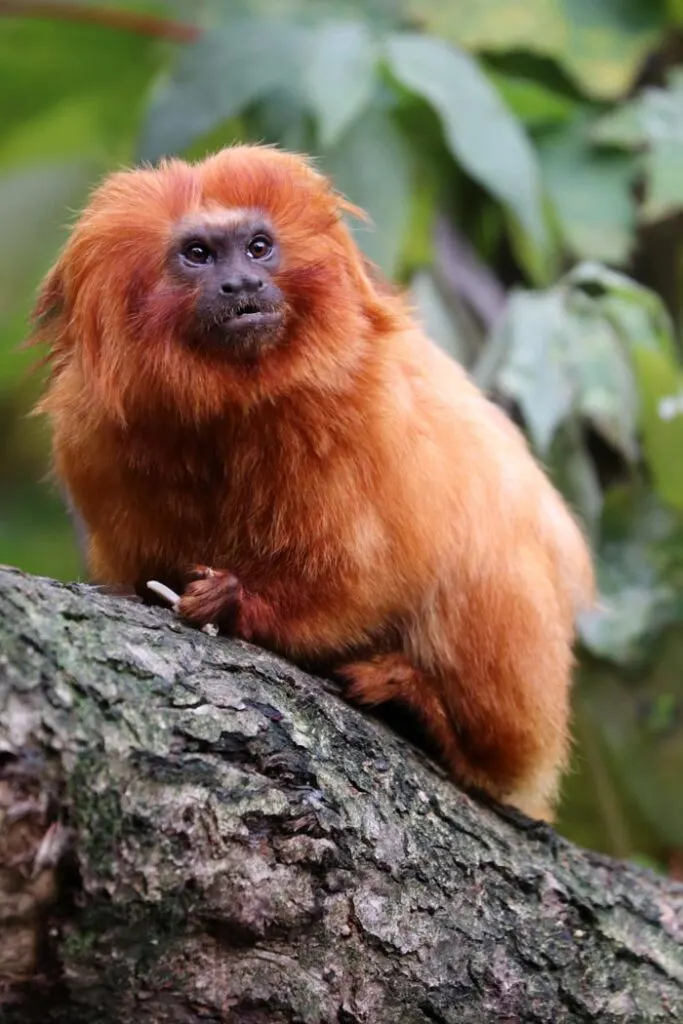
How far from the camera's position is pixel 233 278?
6.98 ft

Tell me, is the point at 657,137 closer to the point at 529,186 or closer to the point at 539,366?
the point at 529,186

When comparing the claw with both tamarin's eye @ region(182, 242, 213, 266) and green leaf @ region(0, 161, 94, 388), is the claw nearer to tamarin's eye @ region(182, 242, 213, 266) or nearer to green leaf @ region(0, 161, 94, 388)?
tamarin's eye @ region(182, 242, 213, 266)

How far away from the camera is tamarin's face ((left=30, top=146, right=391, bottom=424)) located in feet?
7.00

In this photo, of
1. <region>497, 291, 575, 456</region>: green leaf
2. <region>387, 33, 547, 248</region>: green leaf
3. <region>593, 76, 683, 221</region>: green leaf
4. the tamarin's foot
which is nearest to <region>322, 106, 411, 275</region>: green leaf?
<region>387, 33, 547, 248</region>: green leaf

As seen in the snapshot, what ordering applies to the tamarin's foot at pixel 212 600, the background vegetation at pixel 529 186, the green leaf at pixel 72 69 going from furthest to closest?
the green leaf at pixel 72 69, the background vegetation at pixel 529 186, the tamarin's foot at pixel 212 600

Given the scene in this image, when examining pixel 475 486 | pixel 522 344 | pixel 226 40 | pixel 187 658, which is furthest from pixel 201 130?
pixel 187 658

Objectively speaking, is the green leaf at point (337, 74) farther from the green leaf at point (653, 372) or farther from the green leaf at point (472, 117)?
the green leaf at point (653, 372)

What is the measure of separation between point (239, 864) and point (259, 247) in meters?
1.14

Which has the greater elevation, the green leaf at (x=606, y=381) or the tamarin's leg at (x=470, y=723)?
the green leaf at (x=606, y=381)

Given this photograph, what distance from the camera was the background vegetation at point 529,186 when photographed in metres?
3.40

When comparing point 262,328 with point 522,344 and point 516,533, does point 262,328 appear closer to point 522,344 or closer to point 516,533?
point 516,533

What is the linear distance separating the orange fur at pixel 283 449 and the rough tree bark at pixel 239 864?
7.8 inches

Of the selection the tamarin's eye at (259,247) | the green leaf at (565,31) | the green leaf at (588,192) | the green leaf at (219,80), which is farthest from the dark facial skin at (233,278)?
the green leaf at (565,31)

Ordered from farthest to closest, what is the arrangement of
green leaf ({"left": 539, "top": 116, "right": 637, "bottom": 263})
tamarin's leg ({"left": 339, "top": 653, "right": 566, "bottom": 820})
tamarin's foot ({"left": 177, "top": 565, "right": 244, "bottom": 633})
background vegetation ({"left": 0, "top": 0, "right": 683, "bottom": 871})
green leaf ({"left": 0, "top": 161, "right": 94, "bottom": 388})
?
green leaf ({"left": 0, "top": 161, "right": 94, "bottom": 388}) < green leaf ({"left": 539, "top": 116, "right": 637, "bottom": 263}) < background vegetation ({"left": 0, "top": 0, "right": 683, "bottom": 871}) < tamarin's leg ({"left": 339, "top": 653, "right": 566, "bottom": 820}) < tamarin's foot ({"left": 177, "top": 565, "right": 244, "bottom": 633})
